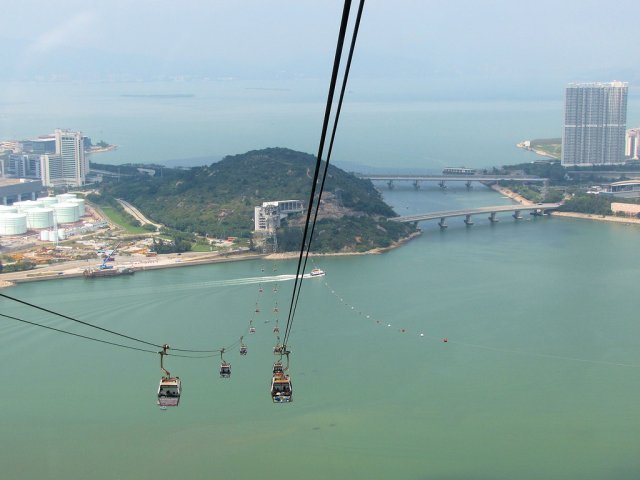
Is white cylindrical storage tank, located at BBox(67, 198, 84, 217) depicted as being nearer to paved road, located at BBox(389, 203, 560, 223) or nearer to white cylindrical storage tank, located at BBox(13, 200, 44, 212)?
white cylindrical storage tank, located at BBox(13, 200, 44, 212)

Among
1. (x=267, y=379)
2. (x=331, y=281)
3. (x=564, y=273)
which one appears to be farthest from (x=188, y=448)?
(x=564, y=273)

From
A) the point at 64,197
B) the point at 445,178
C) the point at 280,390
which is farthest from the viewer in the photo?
the point at 445,178

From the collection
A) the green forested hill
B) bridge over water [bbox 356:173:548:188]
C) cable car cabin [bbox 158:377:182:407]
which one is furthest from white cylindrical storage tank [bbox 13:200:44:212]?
cable car cabin [bbox 158:377:182:407]

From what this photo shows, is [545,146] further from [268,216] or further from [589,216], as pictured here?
[268,216]

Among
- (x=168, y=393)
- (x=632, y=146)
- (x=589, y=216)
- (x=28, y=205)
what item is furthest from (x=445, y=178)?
(x=168, y=393)

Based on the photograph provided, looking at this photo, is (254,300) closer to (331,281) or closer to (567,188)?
(331,281)

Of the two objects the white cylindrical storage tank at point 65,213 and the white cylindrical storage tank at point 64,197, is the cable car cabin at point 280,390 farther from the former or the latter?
the white cylindrical storage tank at point 64,197

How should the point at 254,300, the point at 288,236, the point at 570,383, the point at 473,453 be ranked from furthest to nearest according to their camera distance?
the point at 288,236 → the point at 254,300 → the point at 570,383 → the point at 473,453
